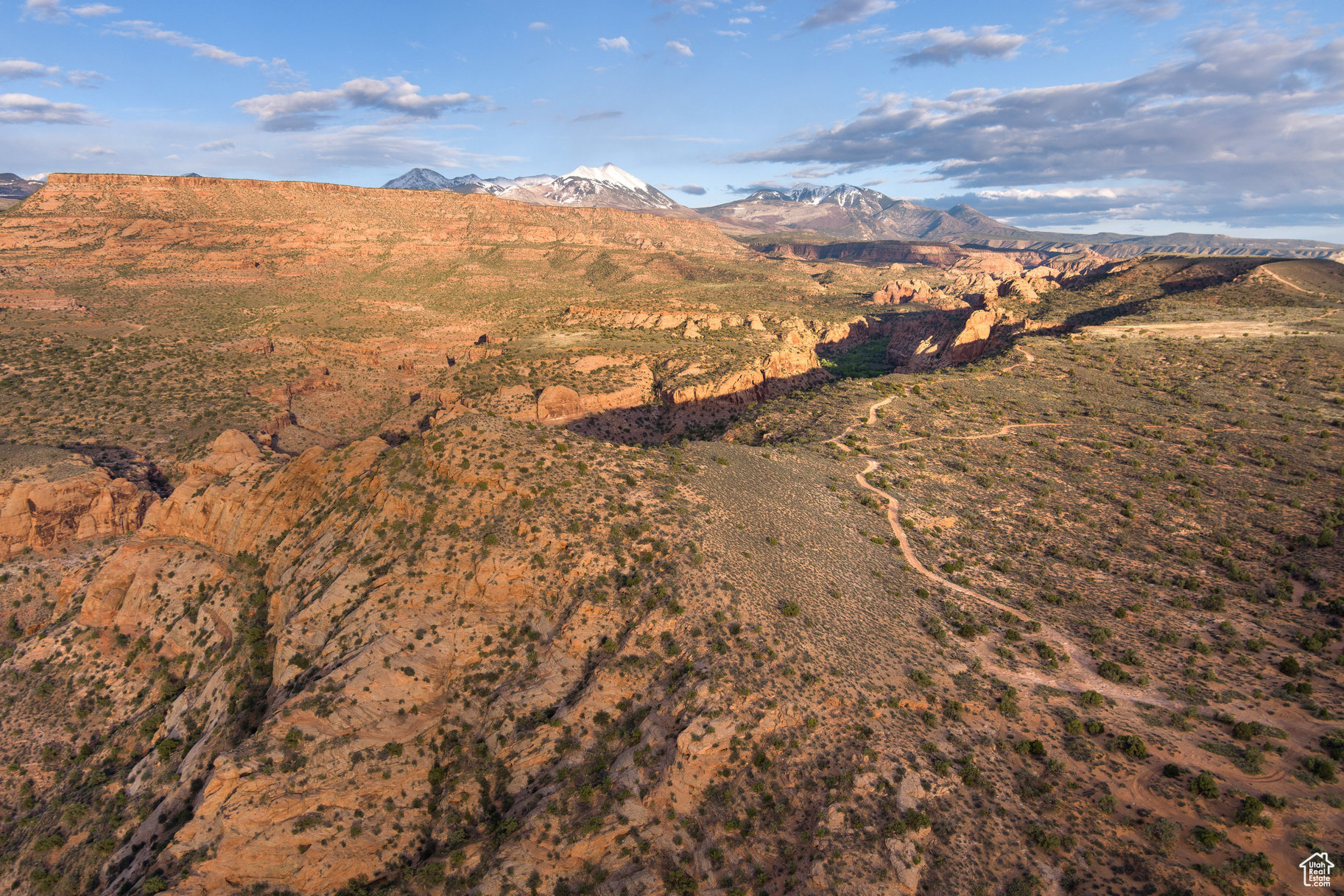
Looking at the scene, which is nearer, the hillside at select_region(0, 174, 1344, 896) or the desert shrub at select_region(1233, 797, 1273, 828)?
the desert shrub at select_region(1233, 797, 1273, 828)

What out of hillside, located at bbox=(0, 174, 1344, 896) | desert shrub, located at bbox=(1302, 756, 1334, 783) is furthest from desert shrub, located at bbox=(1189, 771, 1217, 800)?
desert shrub, located at bbox=(1302, 756, 1334, 783)

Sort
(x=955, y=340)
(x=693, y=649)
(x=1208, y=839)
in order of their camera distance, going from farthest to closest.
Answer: (x=955, y=340) < (x=693, y=649) < (x=1208, y=839)

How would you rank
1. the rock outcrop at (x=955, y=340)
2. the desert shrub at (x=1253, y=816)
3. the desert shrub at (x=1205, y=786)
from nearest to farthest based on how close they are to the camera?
the desert shrub at (x=1253, y=816)
the desert shrub at (x=1205, y=786)
the rock outcrop at (x=955, y=340)

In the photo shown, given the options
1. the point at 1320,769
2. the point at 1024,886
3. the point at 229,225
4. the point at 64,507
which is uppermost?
the point at 229,225

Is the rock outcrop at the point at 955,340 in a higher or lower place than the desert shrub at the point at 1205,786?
higher

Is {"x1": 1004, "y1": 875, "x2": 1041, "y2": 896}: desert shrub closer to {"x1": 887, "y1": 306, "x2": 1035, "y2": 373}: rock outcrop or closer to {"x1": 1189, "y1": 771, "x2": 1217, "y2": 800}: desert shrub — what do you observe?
{"x1": 1189, "y1": 771, "x2": 1217, "y2": 800}: desert shrub

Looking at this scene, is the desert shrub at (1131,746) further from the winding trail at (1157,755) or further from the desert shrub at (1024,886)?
the desert shrub at (1024,886)

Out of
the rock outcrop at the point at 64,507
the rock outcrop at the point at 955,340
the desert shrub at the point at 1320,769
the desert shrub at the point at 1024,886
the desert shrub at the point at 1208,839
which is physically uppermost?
the rock outcrop at the point at 955,340

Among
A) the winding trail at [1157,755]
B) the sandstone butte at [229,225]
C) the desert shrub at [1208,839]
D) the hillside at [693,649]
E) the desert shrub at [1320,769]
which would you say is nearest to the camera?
the desert shrub at [1208,839]

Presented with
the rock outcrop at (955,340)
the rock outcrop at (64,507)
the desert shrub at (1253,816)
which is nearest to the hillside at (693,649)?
the rock outcrop at (64,507)

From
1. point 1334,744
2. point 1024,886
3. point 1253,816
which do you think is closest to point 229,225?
point 1024,886

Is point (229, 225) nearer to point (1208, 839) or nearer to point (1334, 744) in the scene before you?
point (1208, 839)

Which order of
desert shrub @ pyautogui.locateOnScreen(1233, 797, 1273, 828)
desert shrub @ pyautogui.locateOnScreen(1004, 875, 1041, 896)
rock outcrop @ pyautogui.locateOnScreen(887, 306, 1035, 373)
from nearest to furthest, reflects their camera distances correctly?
1. desert shrub @ pyautogui.locateOnScreen(1004, 875, 1041, 896)
2. desert shrub @ pyautogui.locateOnScreen(1233, 797, 1273, 828)
3. rock outcrop @ pyautogui.locateOnScreen(887, 306, 1035, 373)
